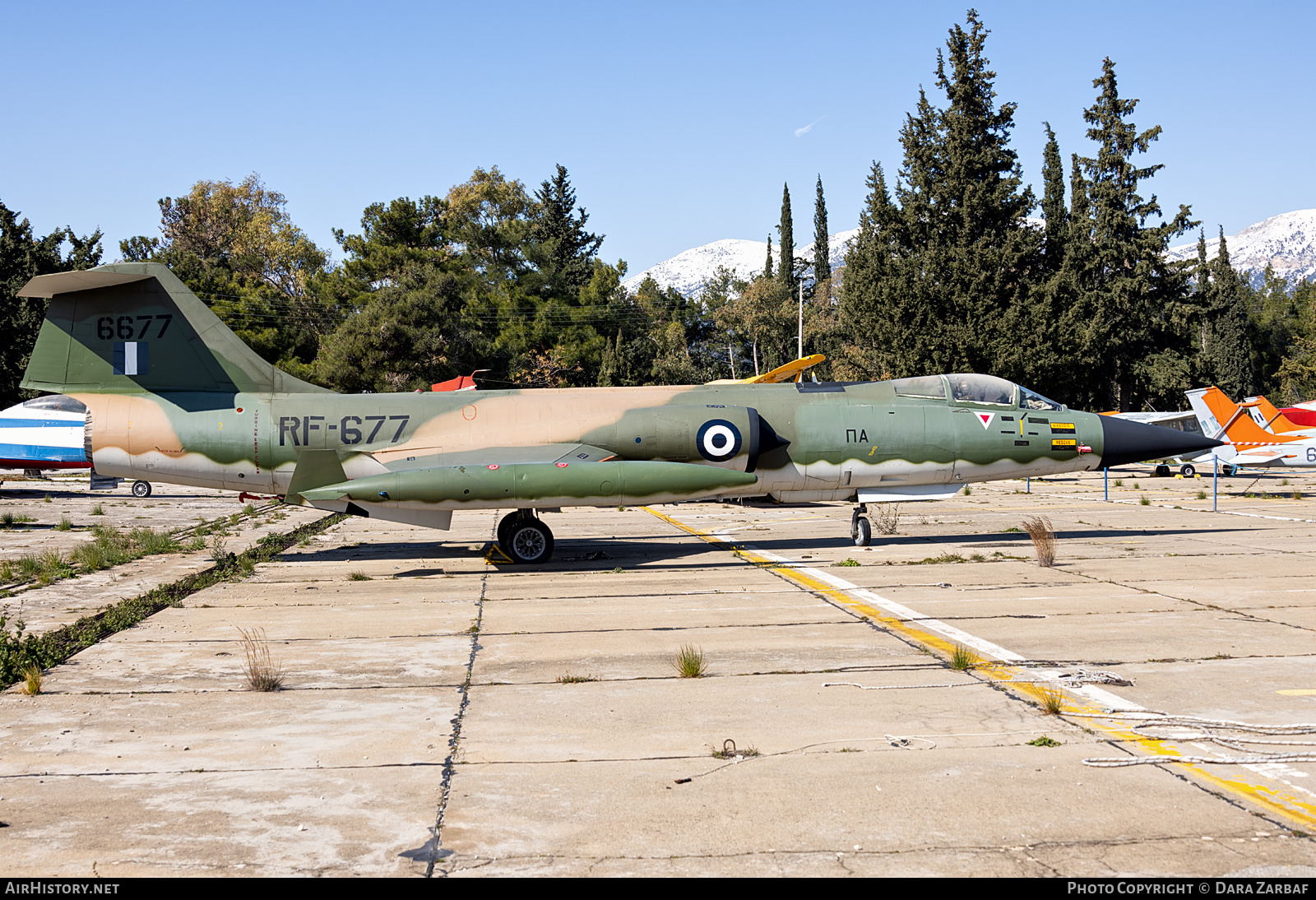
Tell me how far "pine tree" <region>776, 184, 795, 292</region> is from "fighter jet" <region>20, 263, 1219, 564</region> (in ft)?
231

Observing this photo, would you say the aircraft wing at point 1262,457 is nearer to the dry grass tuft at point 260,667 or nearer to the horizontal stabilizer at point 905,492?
the horizontal stabilizer at point 905,492

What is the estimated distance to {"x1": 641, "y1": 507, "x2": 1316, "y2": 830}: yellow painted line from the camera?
17.5ft

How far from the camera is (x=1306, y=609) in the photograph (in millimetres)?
11250

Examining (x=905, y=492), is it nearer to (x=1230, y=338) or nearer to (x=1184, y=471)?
(x=1184, y=471)

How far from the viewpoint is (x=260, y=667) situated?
331 inches

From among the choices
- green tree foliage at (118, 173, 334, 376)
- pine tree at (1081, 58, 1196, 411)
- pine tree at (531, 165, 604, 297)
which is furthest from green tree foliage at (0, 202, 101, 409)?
pine tree at (1081, 58, 1196, 411)

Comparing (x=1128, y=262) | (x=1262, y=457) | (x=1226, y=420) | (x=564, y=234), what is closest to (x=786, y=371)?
Result: (x=1262, y=457)

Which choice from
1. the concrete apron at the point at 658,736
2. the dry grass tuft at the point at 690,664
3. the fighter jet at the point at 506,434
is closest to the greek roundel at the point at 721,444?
the fighter jet at the point at 506,434

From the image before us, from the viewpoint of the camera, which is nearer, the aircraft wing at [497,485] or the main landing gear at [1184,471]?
the aircraft wing at [497,485]

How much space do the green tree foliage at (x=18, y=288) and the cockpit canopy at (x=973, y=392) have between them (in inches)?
1921

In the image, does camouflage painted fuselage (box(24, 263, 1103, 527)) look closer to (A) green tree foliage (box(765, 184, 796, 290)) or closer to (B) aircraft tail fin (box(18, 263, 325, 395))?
(B) aircraft tail fin (box(18, 263, 325, 395))

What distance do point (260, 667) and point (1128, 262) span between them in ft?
186

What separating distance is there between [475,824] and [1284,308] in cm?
13484

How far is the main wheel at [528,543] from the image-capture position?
53.4 ft
